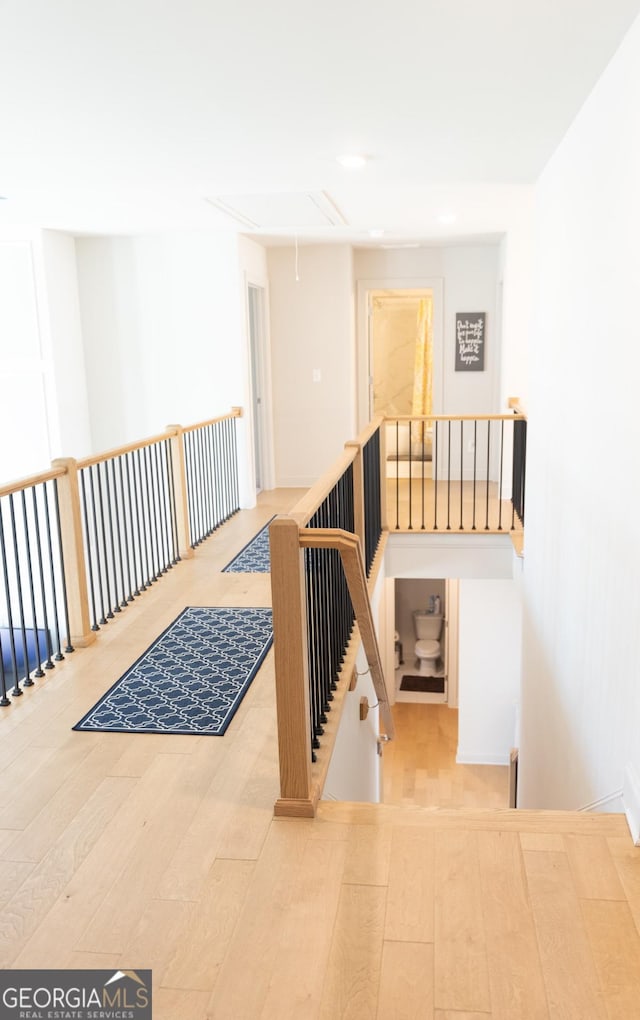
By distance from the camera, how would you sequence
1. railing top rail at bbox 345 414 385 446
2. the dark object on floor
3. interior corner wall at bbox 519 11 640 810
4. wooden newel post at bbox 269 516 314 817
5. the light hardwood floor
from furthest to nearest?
the dark object on floor → railing top rail at bbox 345 414 385 446 → interior corner wall at bbox 519 11 640 810 → wooden newel post at bbox 269 516 314 817 → the light hardwood floor

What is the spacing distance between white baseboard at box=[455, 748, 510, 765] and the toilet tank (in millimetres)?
2453

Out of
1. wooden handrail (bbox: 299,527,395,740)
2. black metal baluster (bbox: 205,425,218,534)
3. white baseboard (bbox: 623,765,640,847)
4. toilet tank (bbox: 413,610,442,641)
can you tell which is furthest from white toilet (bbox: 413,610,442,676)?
white baseboard (bbox: 623,765,640,847)

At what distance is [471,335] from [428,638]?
14.1ft

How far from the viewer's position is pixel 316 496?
2.87 m

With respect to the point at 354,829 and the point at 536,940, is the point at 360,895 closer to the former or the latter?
the point at 354,829

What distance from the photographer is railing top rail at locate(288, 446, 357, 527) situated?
2.57 metres

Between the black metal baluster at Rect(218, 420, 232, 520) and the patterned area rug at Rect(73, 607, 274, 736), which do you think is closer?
the patterned area rug at Rect(73, 607, 274, 736)

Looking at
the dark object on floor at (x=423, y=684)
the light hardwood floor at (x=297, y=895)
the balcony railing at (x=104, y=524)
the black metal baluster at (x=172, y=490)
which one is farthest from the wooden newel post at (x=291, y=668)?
the dark object on floor at (x=423, y=684)

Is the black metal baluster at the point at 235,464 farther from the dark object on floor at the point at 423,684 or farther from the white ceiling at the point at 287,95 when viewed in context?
the dark object on floor at the point at 423,684

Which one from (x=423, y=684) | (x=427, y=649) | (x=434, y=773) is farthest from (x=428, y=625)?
(x=434, y=773)

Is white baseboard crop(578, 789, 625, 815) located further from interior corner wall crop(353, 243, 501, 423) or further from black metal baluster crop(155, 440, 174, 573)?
interior corner wall crop(353, 243, 501, 423)

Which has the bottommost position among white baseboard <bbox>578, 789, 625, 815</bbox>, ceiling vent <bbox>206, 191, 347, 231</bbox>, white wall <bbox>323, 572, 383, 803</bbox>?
white wall <bbox>323, 572, 383, 803</bbox>

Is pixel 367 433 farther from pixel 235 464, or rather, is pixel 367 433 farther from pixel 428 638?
pixel 428 638

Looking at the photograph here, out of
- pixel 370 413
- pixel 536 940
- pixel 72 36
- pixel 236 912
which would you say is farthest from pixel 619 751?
pixel 370 413
